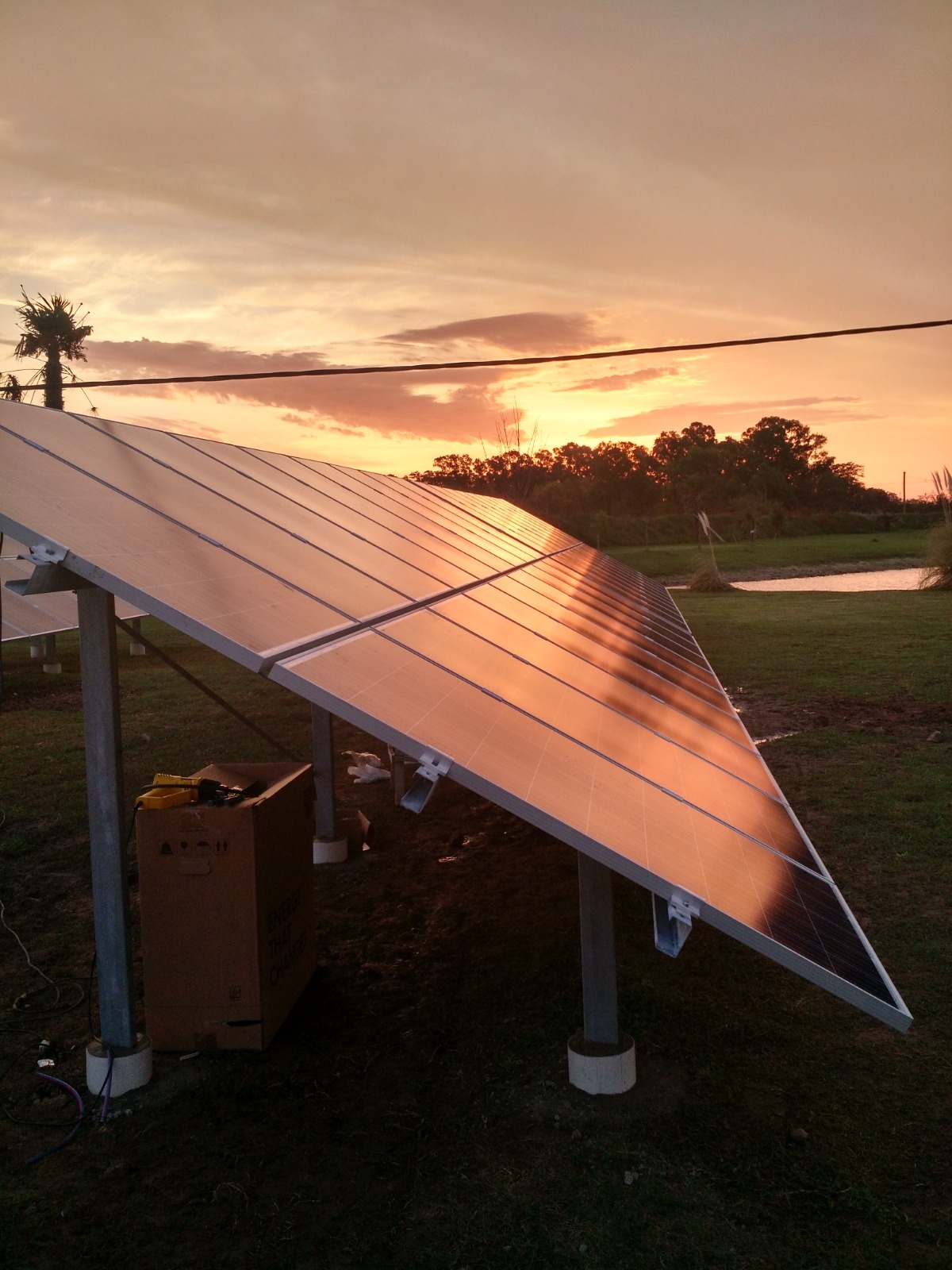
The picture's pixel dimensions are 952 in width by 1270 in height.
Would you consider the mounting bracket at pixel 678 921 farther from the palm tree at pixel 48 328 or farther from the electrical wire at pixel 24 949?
the palm tree at pixel 48 328

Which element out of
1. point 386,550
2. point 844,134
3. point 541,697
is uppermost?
point 844,134

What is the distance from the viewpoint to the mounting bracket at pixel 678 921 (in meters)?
3.10

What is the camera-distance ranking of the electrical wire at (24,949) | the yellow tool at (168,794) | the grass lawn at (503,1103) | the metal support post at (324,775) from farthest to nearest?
the metal support post at (324,775), the electrical wire at (24,949), the yellow tool at (168,794), the grass lawn at (503,1103)

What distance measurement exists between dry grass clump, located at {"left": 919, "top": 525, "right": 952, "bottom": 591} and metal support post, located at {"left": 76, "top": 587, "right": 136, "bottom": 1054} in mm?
30273

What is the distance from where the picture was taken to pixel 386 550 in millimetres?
8320

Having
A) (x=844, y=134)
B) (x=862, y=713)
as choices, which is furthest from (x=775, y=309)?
(x=862, y=713)

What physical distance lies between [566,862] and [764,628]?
635 inches

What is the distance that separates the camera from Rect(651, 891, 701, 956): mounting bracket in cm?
310

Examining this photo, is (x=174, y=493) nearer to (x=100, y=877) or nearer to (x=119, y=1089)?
(x=100, y=877)

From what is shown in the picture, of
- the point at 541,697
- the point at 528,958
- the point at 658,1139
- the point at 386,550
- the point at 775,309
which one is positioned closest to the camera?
the point at 658,1139

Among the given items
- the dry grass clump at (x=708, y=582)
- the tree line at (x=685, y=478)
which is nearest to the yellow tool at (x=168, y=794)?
the dry grass clump at (x=708, y=582)

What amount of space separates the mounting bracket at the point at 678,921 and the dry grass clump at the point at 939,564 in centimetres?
3029

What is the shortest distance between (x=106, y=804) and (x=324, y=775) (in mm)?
3458

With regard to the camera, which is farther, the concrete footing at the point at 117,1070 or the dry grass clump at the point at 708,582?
the dry grass clump at the point at 708,582
